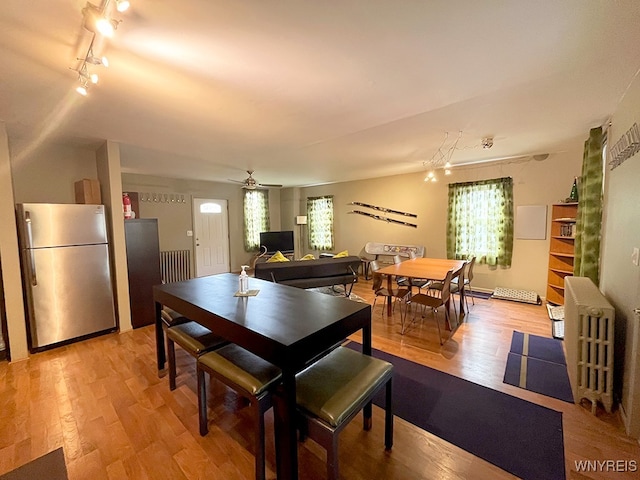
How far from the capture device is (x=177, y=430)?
1800 mm

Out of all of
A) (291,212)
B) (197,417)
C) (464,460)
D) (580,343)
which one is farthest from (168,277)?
(580,343)

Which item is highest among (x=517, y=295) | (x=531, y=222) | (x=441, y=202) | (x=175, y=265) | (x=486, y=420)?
(x=441, y=202)

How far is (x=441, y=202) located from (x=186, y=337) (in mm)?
5126

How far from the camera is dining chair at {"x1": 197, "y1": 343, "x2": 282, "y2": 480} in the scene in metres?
1.37

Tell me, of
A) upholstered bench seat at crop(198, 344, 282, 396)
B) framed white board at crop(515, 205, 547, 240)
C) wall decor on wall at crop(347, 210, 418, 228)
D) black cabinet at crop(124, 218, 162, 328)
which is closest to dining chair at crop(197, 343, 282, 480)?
upholstered bench seat at crop(198, 344, 282, 396)

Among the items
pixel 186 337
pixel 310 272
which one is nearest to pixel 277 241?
pixel 310 272

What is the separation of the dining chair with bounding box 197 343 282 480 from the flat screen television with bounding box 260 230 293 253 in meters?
5.59

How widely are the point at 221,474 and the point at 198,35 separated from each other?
240 cm

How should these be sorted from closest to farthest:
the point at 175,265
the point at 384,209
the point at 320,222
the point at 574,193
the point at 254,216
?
the point at 574,193 → the point at 175,265 → the point at 384,209 → the point at 254,216 → the point at 320,222

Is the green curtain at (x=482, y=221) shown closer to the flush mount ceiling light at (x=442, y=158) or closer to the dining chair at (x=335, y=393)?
the flush mount ceiling light at (x=442, y=158)

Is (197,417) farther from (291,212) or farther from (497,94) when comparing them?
(291,212)

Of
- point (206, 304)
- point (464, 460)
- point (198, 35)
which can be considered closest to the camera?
point (198, 35)

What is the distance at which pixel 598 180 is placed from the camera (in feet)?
9.75

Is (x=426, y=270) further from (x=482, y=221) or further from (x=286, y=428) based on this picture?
(x=286, y=428)
